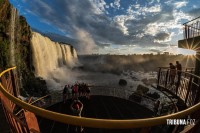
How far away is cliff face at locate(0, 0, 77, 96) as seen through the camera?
2644 cm

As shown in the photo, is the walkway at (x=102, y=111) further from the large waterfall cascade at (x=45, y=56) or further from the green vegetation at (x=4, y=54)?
the large waterfall cascade at (x=45, y=56)

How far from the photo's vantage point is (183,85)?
30.7 feet

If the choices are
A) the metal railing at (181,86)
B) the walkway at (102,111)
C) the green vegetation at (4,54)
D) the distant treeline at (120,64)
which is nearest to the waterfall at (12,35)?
the green vegetation at (4,54)

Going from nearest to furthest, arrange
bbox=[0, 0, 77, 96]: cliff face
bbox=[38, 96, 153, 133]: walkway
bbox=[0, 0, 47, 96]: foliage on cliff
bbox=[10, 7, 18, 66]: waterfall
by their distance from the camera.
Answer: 1. bbox=[38, 96, 153, 133]: walkway
2. bbox=[0, 0, 47, 96]: foliage on cliff
3. bbox=[0, 0, 77, 96]: cliff face
4. bbox=[10, 7, 18, 66]: waterfall

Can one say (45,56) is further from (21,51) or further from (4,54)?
(4,54)

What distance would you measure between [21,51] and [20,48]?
0.60m

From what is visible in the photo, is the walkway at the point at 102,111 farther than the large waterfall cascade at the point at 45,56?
No

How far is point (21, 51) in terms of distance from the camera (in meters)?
32.0

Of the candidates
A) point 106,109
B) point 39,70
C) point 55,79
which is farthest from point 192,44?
point 55,79

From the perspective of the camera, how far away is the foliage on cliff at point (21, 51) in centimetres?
2623

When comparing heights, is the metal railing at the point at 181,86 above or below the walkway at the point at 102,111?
above

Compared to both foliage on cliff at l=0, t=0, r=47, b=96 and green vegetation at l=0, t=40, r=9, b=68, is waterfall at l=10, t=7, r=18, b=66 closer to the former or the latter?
foliage on cliff at l=0, t=0, r=47, b=96

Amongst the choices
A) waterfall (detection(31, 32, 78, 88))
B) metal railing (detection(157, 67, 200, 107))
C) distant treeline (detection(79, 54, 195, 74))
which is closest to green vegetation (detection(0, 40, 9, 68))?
waterfall (detection(31, 32, 78, 88))

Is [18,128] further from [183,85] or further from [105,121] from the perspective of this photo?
[183,85]
